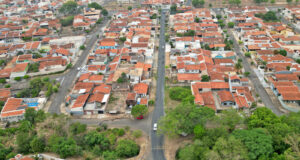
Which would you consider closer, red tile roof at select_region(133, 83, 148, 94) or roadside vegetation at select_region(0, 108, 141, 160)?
roadside vegetation at select_region(0, 108, 141, 160)

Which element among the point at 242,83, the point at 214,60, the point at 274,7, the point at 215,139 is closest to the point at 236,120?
the point at 215,139

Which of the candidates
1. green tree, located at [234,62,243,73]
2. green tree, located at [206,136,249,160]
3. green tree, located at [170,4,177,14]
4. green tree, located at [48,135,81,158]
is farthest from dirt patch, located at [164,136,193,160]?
green tree, located at [170,4,177,14]

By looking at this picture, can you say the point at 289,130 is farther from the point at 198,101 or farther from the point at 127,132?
the point at 127,132

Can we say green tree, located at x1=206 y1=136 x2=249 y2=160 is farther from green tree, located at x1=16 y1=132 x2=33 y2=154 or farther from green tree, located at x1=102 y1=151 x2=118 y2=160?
green tree, located at x1=16 y1=132 x2=33 y2=154

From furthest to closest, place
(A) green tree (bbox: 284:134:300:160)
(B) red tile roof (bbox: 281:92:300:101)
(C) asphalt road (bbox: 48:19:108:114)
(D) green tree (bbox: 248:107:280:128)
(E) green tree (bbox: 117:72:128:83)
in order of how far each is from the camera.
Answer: (E) green tree (bbox: 117:72:128:83), (C) asphalt road (bbox: 48:19:108:114), (B) red tile roof (bbox: 281:92:300:101), (D) green tree (bbox: 248:107:280:128), (A) green tree (bbox: 284:134:300:160)

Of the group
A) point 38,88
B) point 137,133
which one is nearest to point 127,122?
point 137,133

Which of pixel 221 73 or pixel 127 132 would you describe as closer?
pixel 127 132
